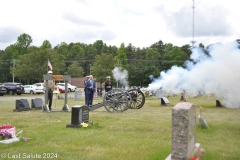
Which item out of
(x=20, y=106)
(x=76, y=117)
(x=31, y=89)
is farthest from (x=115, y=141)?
(x=31, y=89)

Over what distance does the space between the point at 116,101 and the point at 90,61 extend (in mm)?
72451

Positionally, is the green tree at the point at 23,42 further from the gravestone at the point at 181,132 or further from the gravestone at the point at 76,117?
the gravestone at the point at 181,132

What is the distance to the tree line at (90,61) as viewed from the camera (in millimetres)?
48844

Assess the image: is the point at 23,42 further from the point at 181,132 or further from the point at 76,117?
the point at 181,132

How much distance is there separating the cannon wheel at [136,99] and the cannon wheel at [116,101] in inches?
57.5

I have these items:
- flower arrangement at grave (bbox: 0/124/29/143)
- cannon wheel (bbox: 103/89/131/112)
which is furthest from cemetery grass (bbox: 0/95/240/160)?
cannon wheel (bbox: 103/89/131/112)

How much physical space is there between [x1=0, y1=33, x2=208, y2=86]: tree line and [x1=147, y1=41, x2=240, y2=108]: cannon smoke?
1811cm

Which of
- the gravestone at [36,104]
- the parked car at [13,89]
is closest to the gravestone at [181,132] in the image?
the gravestone at [36,104]

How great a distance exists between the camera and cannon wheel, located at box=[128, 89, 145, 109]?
17766 mm

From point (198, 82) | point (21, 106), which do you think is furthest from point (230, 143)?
point (21, 106)

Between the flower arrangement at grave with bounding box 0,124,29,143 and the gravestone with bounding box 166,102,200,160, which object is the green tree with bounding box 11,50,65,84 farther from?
the gravestone with bounding box 166,102,200,160

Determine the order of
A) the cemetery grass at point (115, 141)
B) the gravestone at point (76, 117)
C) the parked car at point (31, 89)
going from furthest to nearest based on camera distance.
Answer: the parked car at point (31, 89) → the gravestone at point (76, 117) → the cemetery grass at point (115, 141)

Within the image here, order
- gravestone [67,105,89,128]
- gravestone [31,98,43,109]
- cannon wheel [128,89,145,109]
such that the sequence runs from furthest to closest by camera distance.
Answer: cannon wheel [128,89,145,109], gravestone [31,98,43,109], gravestone [67,105,89,128]

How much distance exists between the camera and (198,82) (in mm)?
17547
